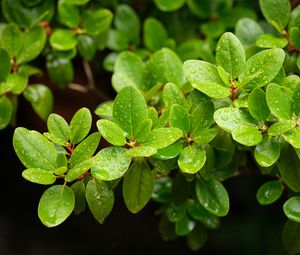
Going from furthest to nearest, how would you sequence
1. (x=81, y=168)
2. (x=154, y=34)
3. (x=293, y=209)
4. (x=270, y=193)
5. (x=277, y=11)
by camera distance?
(x=154, y=34) → (x=277, y=11) → (x=270, y=193) → (x=293, y=209) → (x=81, y=168)

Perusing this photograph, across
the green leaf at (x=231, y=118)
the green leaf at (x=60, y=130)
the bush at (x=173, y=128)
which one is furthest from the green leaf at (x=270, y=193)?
the green leaf at (x=60, y=130)

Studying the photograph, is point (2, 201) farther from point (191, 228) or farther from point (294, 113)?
point (294, 113)

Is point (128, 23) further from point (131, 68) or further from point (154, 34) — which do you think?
point (131, 68)

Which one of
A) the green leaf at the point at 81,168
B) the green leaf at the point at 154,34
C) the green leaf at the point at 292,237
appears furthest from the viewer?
the green leaf at the point at 154,34

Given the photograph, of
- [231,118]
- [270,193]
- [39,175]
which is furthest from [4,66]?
[270,193]

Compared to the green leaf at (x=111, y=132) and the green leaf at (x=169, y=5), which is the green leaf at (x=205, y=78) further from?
the green leaf at (x=169, y=5)

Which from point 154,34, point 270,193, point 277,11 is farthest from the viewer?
point 154,34
